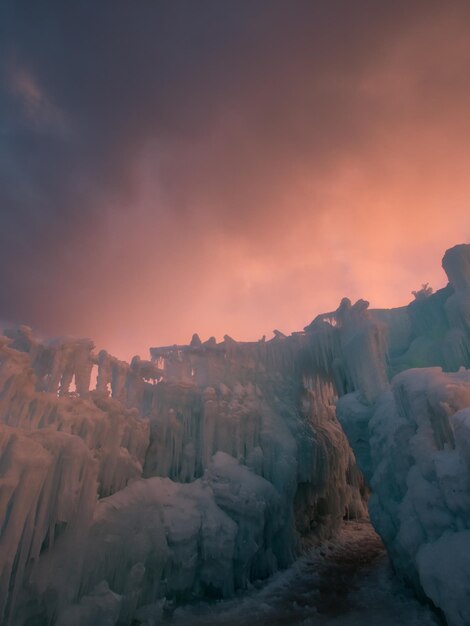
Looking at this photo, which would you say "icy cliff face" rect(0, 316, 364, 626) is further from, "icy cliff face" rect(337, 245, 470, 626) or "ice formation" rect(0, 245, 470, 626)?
"icy cliff face" rect(337, 245, 470, 626)

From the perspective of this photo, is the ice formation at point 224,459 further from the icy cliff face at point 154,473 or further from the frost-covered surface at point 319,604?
the frost-covered surface at point 319,604

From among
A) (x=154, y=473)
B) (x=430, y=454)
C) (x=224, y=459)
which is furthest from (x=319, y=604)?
(x=154, y=473)

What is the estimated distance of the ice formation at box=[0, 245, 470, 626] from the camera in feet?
30.1

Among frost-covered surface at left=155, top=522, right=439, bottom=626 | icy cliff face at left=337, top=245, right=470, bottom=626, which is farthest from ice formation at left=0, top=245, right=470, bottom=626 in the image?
frost-covered surface at left=155, top=522, right=439, bottom=626

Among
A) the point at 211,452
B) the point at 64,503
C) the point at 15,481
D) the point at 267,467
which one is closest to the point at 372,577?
the point at 267,467

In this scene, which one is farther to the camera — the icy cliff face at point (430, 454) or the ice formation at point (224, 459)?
the ice formation at point (224, 459)

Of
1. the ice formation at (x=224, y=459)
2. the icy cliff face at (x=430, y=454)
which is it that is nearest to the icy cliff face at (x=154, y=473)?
the ice formation at (x=224, y=459)

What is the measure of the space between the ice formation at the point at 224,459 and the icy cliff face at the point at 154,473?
6cm

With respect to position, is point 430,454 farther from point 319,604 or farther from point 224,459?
point 224,459

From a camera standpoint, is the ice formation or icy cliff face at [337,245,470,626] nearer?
icy cliff face at [337,245,470,626]

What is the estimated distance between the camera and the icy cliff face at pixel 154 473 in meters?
9.22

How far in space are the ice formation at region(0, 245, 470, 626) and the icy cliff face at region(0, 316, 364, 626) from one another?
0.06 m

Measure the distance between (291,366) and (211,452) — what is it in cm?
791

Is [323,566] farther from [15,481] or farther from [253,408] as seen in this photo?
[15,481]
